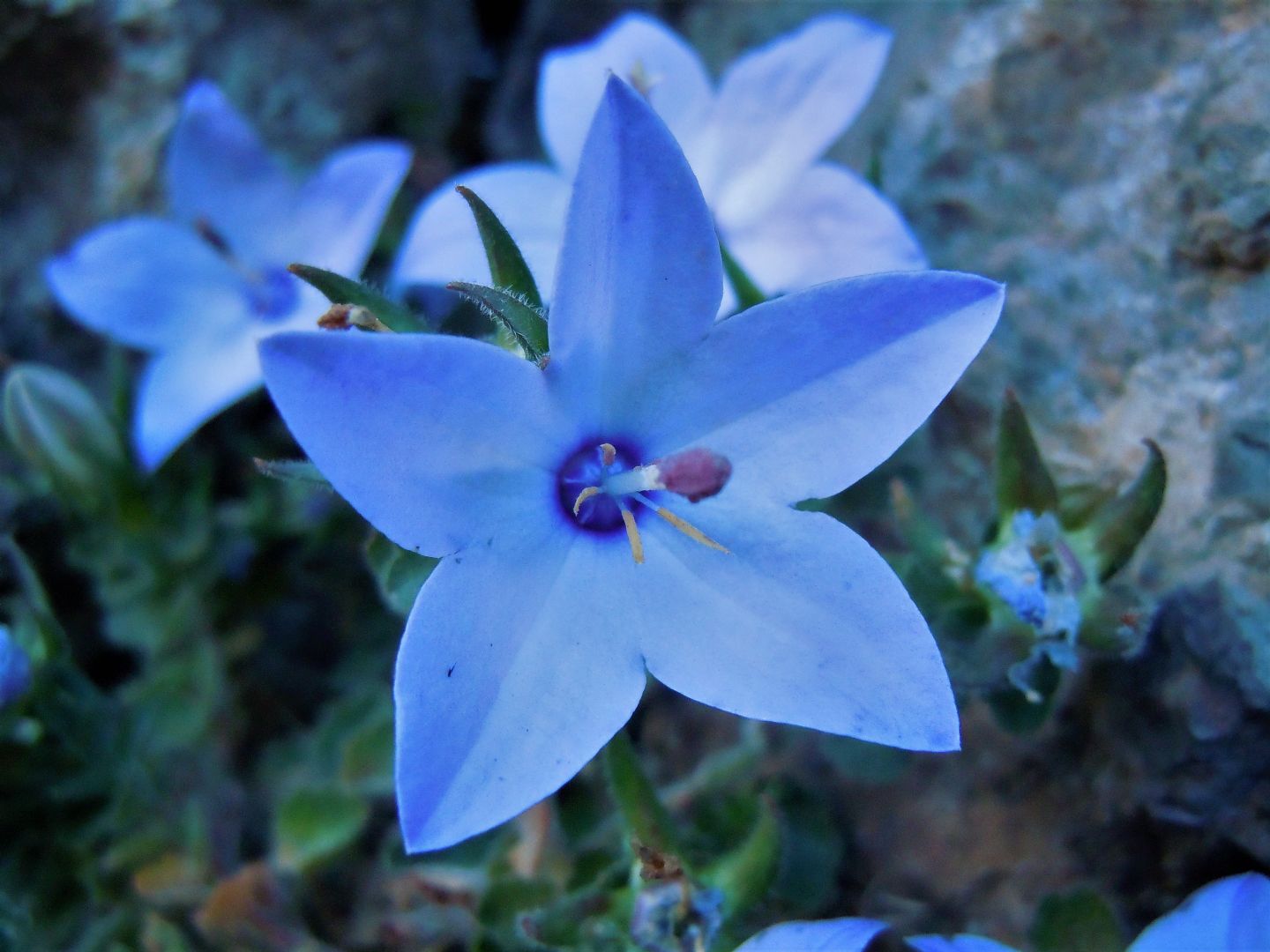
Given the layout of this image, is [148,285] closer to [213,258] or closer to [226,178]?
[213,258]

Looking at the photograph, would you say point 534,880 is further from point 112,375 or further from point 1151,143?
point 1151,143

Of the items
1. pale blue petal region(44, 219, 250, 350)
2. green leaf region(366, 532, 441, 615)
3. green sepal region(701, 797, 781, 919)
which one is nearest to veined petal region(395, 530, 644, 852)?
green leaf region(366, 532, 441, 615)

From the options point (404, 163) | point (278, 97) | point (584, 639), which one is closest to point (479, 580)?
point (584, 639)

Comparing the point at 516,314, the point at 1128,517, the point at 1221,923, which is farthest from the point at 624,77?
the point at 1221,923

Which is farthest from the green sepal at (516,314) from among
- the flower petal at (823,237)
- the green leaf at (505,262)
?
the flower petal at (823,237)

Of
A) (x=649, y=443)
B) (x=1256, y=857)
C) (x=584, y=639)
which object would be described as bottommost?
(x=1256, y=857)

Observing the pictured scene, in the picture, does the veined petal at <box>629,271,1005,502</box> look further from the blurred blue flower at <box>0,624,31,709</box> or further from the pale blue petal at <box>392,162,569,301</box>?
the blurred blue flower at <box>0,624,31,709</box>

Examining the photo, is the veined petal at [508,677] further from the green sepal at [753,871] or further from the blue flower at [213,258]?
the blue flower at [213,258]
